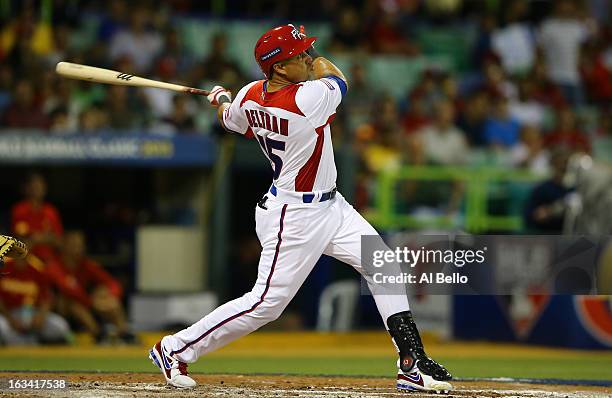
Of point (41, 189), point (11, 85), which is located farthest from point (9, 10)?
point (41, 189)

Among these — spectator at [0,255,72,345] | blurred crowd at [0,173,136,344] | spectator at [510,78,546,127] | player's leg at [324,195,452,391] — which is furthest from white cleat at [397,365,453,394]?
spectator at [510,78,546,127]

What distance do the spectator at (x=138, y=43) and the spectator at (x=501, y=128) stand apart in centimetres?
438

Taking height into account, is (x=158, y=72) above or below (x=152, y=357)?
above

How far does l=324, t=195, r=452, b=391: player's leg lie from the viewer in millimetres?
6859

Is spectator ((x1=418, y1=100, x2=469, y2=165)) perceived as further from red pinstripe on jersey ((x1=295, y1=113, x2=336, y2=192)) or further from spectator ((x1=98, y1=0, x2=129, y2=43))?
red pinstripe on jersey ((x1=295, y1=113, x2=336, y2=192))

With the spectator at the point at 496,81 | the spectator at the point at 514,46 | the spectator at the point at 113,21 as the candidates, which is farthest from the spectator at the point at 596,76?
the spectator at the point at 113,21

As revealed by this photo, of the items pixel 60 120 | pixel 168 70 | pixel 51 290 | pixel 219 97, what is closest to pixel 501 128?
pixel 168 70

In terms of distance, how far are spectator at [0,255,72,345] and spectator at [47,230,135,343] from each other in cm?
22

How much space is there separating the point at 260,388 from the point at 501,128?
30.4ft

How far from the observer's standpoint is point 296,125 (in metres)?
6.82

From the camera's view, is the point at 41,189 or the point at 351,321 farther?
the point at 351,321

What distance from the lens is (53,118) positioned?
12836 mm

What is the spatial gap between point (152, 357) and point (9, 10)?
9577 mm

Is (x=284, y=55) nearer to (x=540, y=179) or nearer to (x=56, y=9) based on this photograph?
(x=540, y=179)
